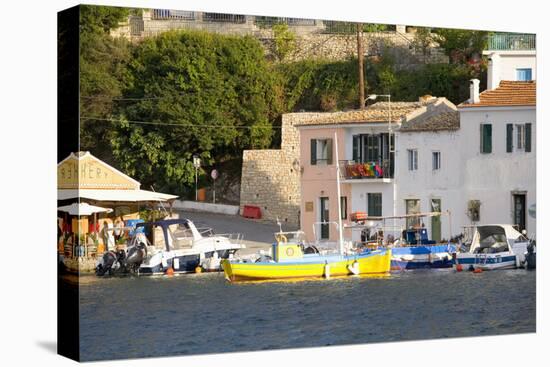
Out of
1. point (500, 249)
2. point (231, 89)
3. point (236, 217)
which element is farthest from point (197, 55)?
point (500, 249)

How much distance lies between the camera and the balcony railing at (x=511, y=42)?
57.0ft

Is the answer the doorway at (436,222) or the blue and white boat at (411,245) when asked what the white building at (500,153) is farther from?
the blue and white boat at (411,245)

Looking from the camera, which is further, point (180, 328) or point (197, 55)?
point (197, 55)

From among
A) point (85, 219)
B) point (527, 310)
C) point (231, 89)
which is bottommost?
Result: point (527, 310)

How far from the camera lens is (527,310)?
57.4 feet

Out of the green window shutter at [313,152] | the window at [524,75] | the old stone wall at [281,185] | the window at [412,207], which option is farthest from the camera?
the window at [524,75]

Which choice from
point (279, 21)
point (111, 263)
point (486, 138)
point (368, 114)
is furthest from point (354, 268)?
point (111, 263)

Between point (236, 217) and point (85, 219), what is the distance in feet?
7.83

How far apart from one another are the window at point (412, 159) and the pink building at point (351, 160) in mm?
183

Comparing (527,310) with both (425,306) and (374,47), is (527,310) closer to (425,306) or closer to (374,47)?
(425,306)

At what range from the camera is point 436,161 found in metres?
17.7

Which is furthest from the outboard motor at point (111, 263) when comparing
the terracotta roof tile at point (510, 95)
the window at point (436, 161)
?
the terracotta roof tile at point (510, 95)

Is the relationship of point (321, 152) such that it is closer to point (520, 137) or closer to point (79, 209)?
point (520, 137)

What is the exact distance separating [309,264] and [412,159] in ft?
5.97
